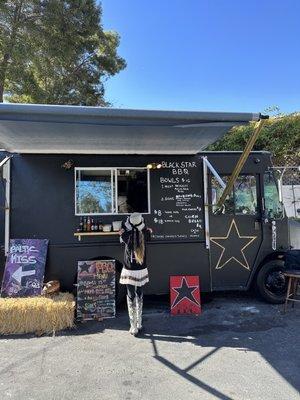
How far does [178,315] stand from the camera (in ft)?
21.6

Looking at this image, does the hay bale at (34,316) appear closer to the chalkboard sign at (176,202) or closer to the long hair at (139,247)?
the long hair at (139,247)

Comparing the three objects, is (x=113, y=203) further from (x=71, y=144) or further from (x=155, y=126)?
(x=155, y=126)

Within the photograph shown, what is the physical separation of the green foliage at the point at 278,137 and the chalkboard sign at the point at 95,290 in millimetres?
8501

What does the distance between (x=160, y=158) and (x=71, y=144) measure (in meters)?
1.60

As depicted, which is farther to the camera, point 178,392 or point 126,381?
point 126,381

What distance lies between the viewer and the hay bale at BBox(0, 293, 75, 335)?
5793 millimetres

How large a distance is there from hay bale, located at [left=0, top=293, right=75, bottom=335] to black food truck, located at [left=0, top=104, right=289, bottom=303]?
862 mm

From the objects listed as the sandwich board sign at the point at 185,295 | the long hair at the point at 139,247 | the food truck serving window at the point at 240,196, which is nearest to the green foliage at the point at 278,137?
the food truck serving window at the point at 240,196

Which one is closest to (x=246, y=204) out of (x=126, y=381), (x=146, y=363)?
(x=146, y=363)

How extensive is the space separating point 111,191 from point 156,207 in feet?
2.69

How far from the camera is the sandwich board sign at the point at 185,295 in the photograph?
6637 mm

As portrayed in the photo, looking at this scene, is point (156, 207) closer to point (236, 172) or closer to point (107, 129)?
point (236, 172)

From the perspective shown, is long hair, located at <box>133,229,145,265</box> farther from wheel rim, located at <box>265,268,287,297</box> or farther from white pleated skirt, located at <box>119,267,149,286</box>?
wheel rim, located at <box>265,268,287,297</box>

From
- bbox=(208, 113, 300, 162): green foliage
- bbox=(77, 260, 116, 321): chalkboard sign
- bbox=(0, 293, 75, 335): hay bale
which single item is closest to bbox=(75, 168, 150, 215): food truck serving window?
bbox=(77, 260, 116, 321): chalkboard sign
